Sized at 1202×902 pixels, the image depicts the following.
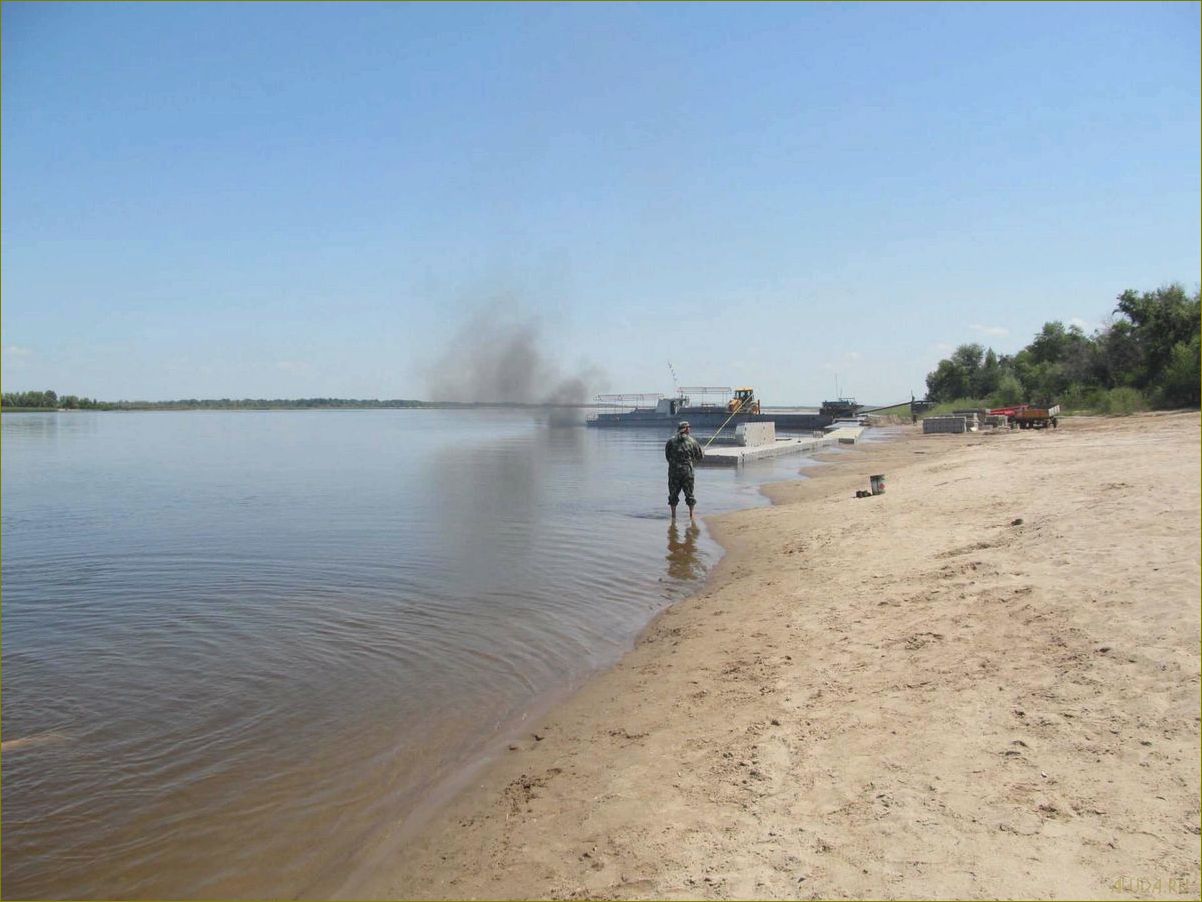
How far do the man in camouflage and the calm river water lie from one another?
3.18 ft

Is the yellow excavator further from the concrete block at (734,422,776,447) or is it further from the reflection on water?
the reflection on water

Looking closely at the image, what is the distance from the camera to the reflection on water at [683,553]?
12672mm

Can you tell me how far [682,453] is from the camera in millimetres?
17984

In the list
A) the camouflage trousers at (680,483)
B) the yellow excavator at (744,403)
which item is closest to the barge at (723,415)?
the yellow excavator at (744,403)

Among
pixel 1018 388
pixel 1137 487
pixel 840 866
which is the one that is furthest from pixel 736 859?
pixel 1018 388

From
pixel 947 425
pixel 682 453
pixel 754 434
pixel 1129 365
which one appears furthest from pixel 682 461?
pixel 1129 365

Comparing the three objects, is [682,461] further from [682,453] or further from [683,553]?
[683,553]

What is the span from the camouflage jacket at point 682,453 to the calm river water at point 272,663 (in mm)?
1524

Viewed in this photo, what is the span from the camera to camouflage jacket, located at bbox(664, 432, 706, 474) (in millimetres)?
17953

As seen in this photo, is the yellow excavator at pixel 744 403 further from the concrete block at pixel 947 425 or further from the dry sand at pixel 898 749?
the dry sand at pixel 898 749

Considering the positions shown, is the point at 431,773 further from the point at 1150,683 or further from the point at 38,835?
the point at 1150,683

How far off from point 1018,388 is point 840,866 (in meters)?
70.9

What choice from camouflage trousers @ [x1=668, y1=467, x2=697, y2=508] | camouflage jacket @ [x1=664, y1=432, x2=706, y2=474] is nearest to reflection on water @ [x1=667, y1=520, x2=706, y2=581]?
camouflage trousers @ [x1=668, y1=467, x2=697, y2=508]

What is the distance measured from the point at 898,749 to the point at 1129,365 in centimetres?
5511
